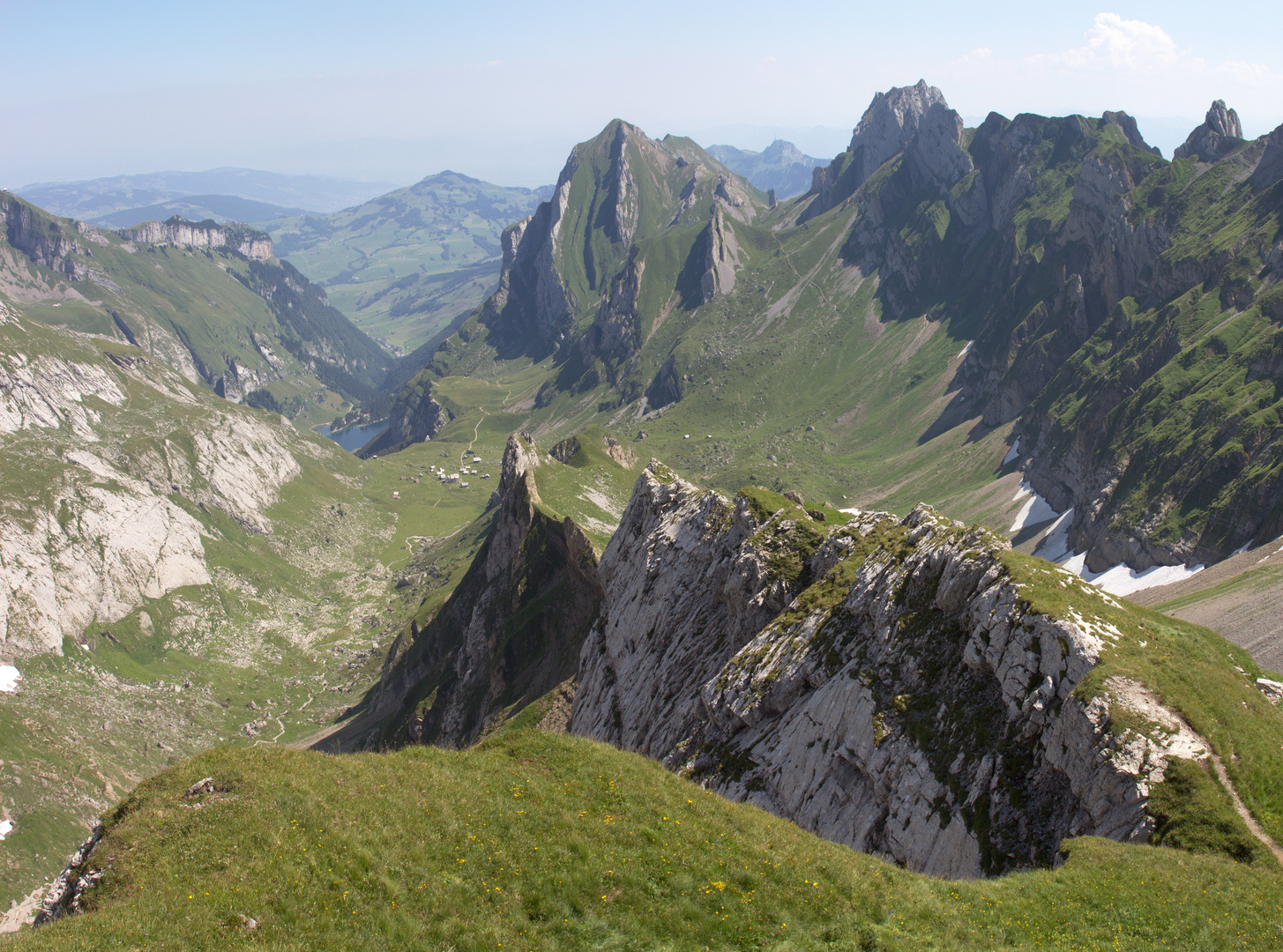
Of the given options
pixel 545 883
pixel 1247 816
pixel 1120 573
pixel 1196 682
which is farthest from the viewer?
pixel 1120 573

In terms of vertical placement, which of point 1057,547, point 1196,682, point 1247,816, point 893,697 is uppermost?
point 1196,682

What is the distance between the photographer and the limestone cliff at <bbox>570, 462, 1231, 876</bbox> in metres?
32.0

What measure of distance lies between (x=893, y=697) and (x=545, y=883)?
23.2 m

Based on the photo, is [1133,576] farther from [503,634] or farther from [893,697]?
[893,697]

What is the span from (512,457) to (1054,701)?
481ft

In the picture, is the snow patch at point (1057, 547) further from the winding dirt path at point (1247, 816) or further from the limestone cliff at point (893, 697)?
the winding dirt path at point (1247, 816)

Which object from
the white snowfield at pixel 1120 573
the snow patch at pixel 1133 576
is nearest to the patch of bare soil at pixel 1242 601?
the white snowfield at pixel 1120 573

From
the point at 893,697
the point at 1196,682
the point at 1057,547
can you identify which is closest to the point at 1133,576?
the point at 1057,547

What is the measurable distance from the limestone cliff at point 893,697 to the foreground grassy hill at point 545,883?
419 centimetres

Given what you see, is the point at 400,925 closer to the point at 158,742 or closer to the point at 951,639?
the point at 951,639

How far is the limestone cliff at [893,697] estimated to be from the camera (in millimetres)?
32031

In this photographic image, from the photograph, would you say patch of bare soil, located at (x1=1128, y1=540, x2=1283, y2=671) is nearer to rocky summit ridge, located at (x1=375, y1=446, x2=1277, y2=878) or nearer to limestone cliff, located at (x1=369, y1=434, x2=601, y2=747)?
rocky summit ridge, located at (x1=375, y1=446, x2=1277, y2=878)

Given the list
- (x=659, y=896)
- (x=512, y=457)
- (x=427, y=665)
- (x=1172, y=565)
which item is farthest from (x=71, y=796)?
(x=1172, y=565)

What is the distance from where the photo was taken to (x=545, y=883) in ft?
83.2
